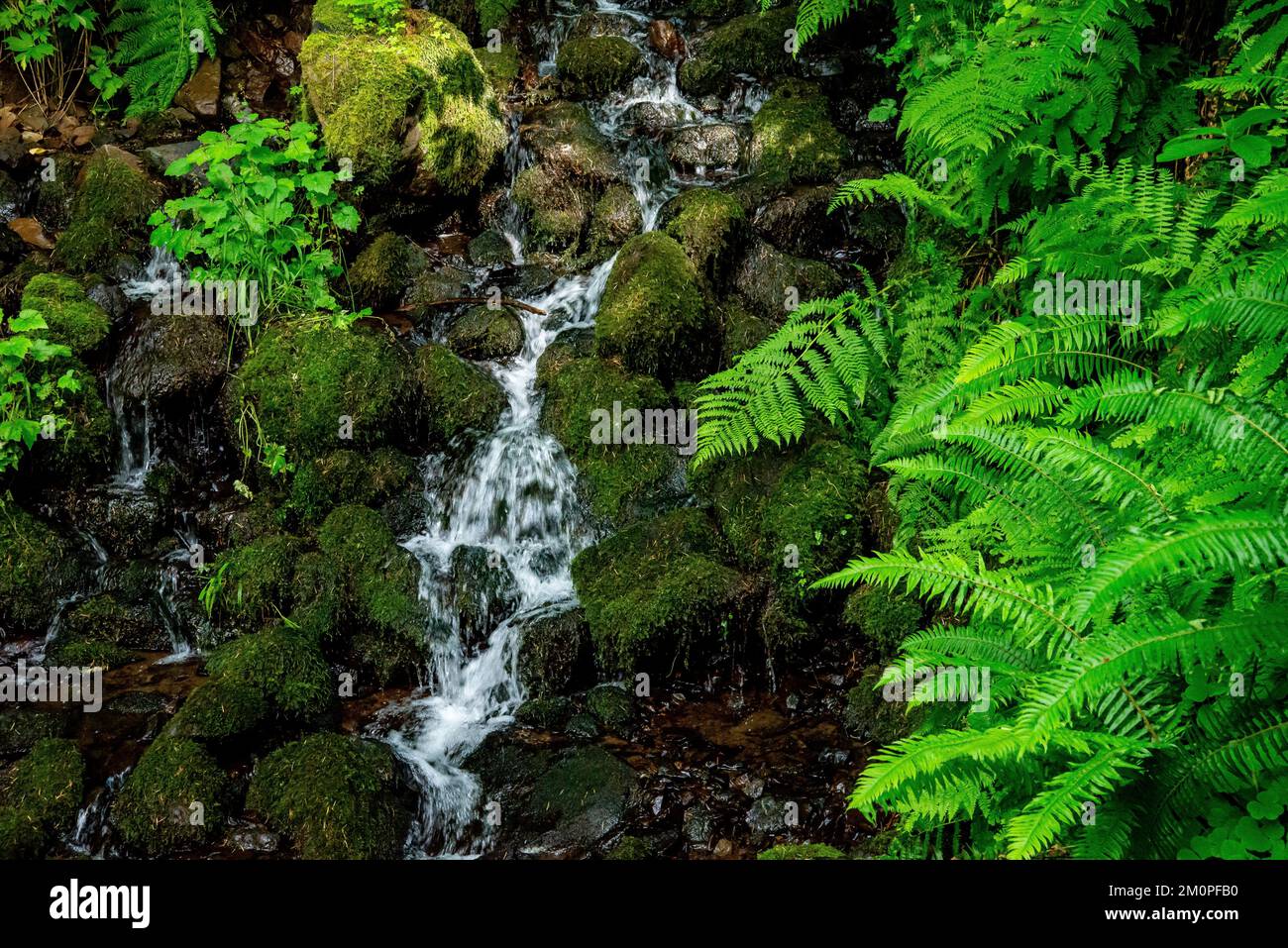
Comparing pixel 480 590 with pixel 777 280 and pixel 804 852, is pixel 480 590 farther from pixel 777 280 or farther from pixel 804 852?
pixel 777 280

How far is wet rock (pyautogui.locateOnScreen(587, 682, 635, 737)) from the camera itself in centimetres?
562

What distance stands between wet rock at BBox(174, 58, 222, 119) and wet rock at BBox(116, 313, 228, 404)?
298 centimetres

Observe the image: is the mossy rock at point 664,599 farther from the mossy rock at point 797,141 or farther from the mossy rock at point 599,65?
the mossy rock at point 599,65

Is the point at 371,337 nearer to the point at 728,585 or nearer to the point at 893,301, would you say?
the point at 728,585

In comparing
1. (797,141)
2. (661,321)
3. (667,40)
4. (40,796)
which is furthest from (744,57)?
(40,796)

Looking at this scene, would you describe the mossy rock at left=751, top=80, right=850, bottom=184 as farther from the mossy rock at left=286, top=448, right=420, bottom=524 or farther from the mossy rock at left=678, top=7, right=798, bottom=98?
the mossy rock at left=286, top=448, right=420, bottom=524

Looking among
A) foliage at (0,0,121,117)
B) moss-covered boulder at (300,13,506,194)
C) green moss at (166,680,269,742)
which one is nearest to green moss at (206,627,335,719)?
green moss at (166,680,269,742)

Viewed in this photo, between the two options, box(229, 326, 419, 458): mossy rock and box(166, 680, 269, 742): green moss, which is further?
box(229, 326, 419, 458): mossy rock

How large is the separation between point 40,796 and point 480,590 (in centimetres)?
270

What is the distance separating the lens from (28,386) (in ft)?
22.4

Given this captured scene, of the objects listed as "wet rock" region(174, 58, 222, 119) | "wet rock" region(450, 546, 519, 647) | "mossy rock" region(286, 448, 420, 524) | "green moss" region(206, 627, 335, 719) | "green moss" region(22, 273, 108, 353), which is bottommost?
"green moss" region(206, 627, 335, 719)

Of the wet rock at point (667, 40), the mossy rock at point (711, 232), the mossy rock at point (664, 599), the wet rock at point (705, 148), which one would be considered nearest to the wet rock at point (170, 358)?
the mossy rock at point (664, 599)

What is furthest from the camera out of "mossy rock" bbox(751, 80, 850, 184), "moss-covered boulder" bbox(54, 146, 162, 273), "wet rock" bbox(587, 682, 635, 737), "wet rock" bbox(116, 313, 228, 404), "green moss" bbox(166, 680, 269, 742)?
"mossy rock" bbox(751, 80, 850, 184)

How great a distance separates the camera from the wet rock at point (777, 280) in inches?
287
